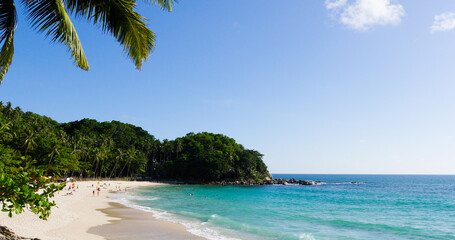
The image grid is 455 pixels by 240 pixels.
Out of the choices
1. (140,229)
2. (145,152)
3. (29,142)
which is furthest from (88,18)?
(145,152)

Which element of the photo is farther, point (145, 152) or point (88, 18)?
point (145, 152)

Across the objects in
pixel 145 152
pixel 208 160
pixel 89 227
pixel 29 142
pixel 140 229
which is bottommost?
pixel 140 229

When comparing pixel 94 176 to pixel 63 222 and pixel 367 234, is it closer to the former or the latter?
pixel 63 222

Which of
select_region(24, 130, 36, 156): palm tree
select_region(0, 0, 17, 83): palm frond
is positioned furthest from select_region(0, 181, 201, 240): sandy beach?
select_region(24, 130, 36, 156): palm tree

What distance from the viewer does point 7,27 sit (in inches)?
203

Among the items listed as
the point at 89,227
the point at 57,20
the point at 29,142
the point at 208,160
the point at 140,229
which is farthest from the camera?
the point at 208,160

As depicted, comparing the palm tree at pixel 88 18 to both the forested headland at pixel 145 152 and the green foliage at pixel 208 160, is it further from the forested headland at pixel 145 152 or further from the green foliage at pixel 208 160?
the green foliage at pixel 208 160

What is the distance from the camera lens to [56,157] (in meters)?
48.1

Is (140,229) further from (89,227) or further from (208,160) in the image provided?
(208,160)

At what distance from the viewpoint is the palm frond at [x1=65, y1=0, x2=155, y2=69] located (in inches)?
209

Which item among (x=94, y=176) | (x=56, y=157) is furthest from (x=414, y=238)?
(x=94, y=176)

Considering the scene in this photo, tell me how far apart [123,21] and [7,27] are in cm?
206

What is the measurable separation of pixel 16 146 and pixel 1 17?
51.1m

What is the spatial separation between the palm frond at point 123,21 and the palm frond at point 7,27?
946 millimetres
